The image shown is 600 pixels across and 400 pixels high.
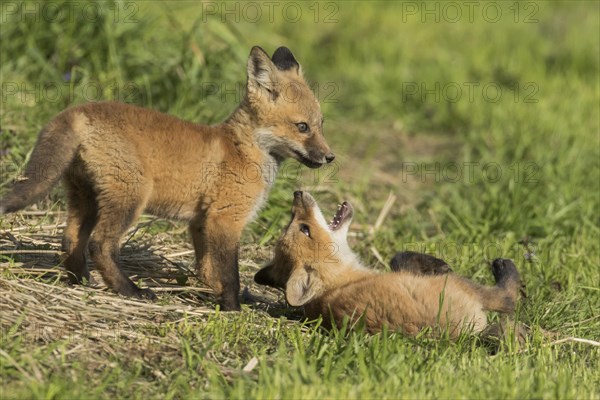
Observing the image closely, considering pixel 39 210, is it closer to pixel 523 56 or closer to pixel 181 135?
pixel 181 135

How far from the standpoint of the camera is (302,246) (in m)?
5.87

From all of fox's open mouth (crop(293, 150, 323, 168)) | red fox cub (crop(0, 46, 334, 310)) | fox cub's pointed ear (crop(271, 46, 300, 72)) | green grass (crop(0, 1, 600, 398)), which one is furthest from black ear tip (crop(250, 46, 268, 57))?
green grass (crop(0, 1, 600, 398))

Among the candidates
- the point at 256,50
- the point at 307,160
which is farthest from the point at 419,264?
the point at 256,50

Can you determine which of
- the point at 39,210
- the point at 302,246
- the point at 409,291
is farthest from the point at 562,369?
the point at 39,210

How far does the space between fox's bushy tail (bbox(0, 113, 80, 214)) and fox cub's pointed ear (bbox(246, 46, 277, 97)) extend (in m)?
1.50

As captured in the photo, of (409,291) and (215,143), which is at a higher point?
(215,143)

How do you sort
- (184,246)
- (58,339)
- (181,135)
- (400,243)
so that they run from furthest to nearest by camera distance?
(400,243)
(184,246)
(181,135)
(58,339)

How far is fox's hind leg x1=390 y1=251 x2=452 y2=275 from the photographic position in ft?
19.7

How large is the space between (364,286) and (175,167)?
135 cm

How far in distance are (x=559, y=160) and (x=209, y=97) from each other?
3.45 m

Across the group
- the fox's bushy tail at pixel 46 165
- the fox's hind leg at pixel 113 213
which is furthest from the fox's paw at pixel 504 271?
the fox's bushy tail at pixel 46 165

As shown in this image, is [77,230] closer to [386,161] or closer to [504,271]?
[504,271]

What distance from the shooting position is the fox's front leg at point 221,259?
5691 mm

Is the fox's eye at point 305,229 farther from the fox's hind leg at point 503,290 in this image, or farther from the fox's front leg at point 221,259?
the fox's hind leg at point 503,290
